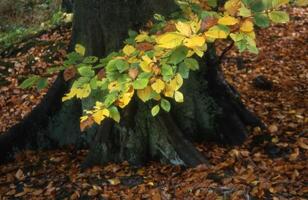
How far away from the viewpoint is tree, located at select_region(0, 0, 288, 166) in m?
4.38

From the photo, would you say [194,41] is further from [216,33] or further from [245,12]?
[245,12]

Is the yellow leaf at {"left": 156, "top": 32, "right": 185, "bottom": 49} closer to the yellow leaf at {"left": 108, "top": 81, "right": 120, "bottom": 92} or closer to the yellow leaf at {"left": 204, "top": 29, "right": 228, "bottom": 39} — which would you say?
the yellow leaf at {"left": 204, "top": 29, "right": 228, "bottom": 39}

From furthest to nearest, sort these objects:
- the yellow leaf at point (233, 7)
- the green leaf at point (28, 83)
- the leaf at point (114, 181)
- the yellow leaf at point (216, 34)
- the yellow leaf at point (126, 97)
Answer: the leaf at point (114, 181)
the green leaf at point (28, 83)
the yellow leaf at point (233, 7)
the yellow leaf at point (126, 97)
the yellow leaf at point (216, 34)

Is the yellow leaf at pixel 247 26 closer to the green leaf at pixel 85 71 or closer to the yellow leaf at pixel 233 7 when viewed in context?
the yellow leaf at pixel 233 7

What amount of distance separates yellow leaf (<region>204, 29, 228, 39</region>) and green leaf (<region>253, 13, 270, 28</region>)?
22 cm

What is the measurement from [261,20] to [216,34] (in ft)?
0.92

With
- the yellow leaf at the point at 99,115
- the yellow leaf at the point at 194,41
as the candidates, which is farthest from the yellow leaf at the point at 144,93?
the yellow leaf at the point at 194,41

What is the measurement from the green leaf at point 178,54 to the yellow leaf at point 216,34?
16cm

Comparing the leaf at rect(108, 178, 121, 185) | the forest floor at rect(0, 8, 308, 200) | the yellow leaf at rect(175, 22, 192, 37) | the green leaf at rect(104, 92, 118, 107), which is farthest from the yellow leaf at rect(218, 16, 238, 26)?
the leaf at rect(108, 178, 121, 185)

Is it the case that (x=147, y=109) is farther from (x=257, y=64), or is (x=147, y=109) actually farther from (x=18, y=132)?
(x=257, y=64)

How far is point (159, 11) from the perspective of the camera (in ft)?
14.6

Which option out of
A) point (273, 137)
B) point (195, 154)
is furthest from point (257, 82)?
point (195, 154)

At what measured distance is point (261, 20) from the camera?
237 centimetres

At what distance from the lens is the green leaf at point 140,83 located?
237 centimetres
